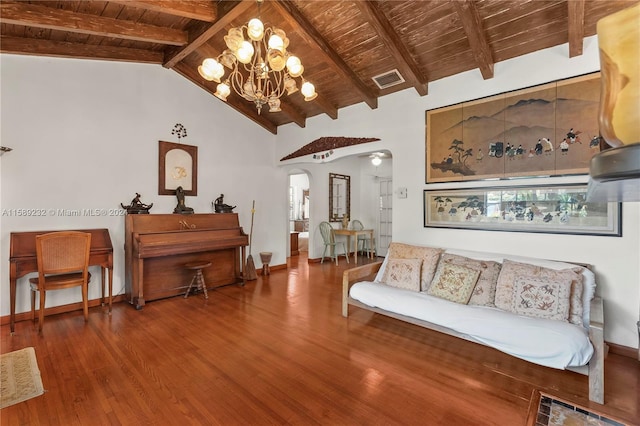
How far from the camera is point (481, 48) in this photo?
123 inches

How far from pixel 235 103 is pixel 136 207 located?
251 cm

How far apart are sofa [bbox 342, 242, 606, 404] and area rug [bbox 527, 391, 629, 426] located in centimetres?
115

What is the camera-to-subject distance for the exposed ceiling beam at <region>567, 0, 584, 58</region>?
257 cm

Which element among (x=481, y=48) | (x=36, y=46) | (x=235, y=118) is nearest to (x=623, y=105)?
(x=481, y=48)

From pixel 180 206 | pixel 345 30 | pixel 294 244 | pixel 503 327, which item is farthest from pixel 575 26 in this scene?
pixel 294 244

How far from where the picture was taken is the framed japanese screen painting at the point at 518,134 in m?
2.97

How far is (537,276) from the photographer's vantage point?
2.69 m

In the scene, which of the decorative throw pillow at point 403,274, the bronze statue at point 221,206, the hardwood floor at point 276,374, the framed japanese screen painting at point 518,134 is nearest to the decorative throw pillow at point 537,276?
the hardwood floor at point 276,374

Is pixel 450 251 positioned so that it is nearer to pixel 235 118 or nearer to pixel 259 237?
pixel 259 237

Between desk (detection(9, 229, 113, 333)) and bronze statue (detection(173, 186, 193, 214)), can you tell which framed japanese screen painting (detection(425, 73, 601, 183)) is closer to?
bronze statue (detection(173, 186, 193, 214))

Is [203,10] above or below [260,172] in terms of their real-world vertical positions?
above

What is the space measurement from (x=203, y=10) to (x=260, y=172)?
3.01 meters

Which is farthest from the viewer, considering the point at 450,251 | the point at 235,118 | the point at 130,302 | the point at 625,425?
the point at 235,118

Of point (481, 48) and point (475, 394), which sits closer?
point (475, 394)
